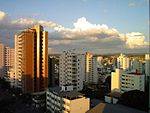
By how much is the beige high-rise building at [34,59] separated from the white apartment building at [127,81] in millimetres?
4041

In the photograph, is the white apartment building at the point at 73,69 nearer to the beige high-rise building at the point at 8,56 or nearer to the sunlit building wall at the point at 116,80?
the sunlit building wall at the point at 116,80

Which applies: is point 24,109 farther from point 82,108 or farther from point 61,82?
point 61,82

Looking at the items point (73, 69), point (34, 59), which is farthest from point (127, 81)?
point (34, 59)

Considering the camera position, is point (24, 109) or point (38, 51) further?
point (38, 51)

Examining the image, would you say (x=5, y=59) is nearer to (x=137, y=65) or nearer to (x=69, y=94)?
(x=137, y=65)

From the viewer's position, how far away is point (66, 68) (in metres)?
12.3

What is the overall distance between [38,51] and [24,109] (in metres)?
3.61

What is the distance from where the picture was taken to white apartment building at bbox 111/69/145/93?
10377 millimetres

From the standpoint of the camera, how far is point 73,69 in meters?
11.9

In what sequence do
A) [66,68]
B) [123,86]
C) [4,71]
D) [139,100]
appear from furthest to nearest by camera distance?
[4,71]
[66,68]
[123,86]
[139,100]

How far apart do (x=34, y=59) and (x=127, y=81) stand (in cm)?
522

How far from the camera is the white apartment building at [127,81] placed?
10377mm

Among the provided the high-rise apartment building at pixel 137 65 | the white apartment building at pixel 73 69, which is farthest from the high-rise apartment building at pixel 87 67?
the high-rise apartment building at pixel 137 65

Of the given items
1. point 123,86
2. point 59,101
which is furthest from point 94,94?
point 59,101
